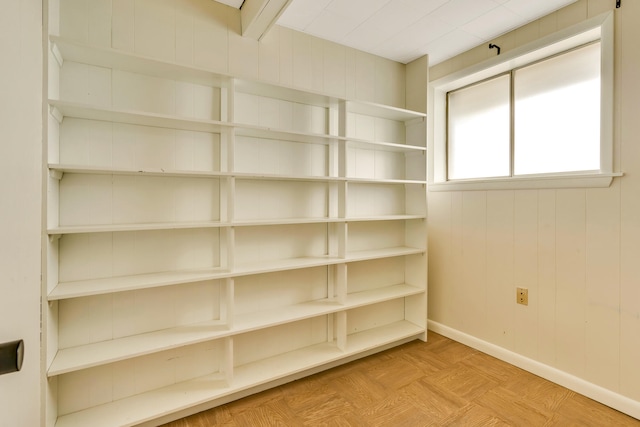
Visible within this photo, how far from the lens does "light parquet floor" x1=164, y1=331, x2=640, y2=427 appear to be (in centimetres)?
165

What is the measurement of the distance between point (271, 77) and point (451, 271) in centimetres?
214

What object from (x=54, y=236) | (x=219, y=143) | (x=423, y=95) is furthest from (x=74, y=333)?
(x=423, y=95)

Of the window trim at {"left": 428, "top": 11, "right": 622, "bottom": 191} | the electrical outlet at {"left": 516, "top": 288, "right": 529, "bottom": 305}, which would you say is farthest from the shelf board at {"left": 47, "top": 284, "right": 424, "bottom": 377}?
the window trim at {"left": 428, "top": 11, "right": 622, "bottom": 191}

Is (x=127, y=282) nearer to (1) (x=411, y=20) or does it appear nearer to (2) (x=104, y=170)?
(2) (x=104, y=170)

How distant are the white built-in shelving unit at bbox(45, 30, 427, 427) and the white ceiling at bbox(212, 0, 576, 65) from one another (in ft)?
1.70

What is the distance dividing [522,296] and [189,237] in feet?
7.56

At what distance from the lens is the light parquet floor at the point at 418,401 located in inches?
65.1

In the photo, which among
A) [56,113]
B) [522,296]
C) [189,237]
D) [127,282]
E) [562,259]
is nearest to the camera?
[56,113]

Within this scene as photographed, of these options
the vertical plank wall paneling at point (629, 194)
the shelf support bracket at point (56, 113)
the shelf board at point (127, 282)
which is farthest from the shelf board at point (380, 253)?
the shelf support bracket at point (56, 113)

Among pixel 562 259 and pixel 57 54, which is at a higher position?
pixel 57 54

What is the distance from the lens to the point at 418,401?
1824mm

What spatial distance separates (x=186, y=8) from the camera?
1760 millimetres

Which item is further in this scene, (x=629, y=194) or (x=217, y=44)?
(x=217, y=44)

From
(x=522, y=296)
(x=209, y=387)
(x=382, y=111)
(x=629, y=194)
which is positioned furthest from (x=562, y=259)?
(x=209, y=387)
